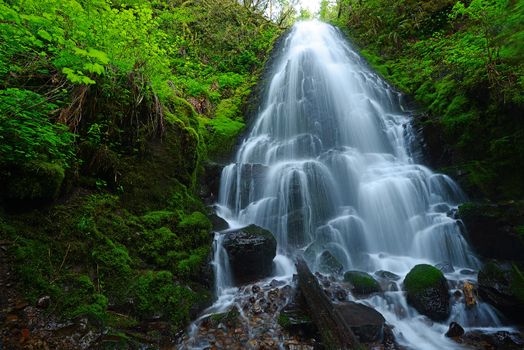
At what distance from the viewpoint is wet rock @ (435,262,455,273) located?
246 inches

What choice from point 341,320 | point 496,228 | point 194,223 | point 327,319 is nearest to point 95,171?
point 194,223

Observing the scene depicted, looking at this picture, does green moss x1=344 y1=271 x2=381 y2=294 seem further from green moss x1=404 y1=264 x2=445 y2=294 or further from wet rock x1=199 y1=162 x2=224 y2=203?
wet rock x1=199 y1=162 x2=224 y2=203

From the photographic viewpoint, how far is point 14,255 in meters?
3.26

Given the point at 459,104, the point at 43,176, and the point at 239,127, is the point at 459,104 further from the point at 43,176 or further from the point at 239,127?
the point at 43,176

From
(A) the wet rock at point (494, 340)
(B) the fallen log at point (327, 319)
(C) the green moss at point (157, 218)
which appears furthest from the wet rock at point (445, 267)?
(C) the green moss at point (157, 218)

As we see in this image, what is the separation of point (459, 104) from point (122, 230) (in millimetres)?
9731

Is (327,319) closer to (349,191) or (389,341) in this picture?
(389,341)

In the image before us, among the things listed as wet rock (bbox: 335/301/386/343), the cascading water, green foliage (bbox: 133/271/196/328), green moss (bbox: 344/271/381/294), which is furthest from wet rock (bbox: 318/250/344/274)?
green foliage (bbox: 133/271/196/328)

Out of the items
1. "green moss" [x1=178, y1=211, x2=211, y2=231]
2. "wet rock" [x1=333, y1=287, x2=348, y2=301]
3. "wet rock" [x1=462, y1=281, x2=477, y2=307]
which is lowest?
"wet rock" [x1=333, y1=287, x2=348, y2=301]

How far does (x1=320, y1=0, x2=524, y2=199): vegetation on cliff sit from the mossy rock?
29.8ft

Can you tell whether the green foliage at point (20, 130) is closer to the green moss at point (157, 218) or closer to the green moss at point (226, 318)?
the green moss at point (157, 218)

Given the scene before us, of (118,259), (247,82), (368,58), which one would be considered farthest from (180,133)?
(368,58)

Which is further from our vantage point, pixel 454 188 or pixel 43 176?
pixel 454 188

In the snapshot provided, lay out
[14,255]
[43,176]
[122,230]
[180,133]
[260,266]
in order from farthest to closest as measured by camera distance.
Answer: [180,133] → [260,266] → [122,230] → [43,176] → [14,255]
